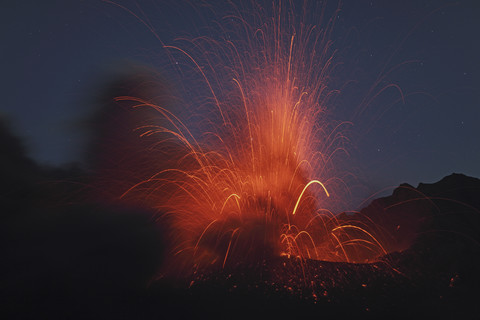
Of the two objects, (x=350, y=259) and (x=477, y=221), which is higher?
(x=477, y=221)

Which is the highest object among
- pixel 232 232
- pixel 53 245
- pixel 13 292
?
pixel 232 232

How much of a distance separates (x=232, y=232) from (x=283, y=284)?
3500mm

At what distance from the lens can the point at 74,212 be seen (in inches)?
552

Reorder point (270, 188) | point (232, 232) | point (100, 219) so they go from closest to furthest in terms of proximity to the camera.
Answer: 1. point (232, 232)
2. point (100, 219)
3. point (270, 188)

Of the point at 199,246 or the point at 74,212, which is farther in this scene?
the point at 74,212

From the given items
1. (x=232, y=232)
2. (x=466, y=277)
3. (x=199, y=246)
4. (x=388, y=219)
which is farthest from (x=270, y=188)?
(x=466, y=277)

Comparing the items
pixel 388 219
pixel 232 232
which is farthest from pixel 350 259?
pixel 232 232

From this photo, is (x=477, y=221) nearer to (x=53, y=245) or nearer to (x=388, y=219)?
(x=388, y=219)

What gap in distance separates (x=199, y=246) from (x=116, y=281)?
3.49 metres

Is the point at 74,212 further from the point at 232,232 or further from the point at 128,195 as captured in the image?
the point at 232,232

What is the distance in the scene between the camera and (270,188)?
50.6ft

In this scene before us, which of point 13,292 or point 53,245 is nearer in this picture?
point 13,292

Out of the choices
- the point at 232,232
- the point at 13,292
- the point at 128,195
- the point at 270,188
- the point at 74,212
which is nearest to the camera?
the point at 13,292

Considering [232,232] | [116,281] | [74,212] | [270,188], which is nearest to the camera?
[116,281]
